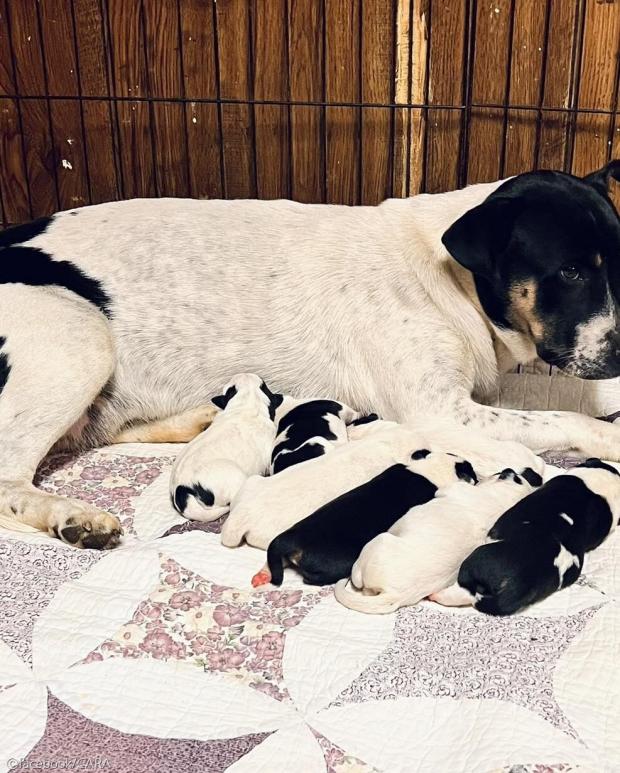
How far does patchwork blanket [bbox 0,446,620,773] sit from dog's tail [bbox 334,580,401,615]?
0.02m

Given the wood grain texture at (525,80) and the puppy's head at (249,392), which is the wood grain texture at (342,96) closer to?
the wood grain texture at (525,80)

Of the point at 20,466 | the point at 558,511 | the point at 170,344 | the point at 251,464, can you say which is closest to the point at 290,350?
the point at 170,344

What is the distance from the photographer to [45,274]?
8.77ft

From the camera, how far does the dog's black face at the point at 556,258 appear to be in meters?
2.38

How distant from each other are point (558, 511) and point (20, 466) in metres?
1.48

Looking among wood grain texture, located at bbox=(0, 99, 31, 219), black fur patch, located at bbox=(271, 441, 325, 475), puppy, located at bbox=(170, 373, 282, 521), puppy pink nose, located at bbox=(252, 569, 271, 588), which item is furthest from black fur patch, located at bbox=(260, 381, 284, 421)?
wood grain texture, located at bbox=(0, 99, 31, 219)

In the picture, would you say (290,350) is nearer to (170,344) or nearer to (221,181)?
(170,344)

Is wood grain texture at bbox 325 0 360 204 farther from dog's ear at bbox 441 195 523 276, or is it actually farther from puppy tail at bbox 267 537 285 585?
puppy tail at bbox 267 537 285 585

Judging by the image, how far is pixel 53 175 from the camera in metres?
4.07

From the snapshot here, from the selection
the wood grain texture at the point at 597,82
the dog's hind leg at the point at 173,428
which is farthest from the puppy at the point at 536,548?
the wood grain texture at the point at 597,82

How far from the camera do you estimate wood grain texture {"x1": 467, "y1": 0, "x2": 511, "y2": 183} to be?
11.9ft

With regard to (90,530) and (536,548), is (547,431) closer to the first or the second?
(536,548)

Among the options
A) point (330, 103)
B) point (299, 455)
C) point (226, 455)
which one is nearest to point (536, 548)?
point (299, 455)

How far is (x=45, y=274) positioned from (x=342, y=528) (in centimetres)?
135
